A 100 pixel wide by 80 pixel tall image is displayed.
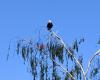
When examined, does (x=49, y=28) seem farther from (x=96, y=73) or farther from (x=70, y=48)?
(x=96, y=73)

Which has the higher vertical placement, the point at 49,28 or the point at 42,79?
the point at 49,28

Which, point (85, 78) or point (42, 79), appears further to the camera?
point (42, 79)

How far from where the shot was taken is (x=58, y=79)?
19547mm

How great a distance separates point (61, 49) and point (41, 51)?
0.68 meters

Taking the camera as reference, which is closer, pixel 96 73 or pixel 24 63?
pixel 24 63

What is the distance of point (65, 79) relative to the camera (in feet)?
63.2

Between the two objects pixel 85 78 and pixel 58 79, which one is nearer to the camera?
pixel 85 78

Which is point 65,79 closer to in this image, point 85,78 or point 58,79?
point 58,79

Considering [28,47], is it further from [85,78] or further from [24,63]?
[85,78]

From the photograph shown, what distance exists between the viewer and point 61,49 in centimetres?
1891

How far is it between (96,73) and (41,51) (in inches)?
83.5

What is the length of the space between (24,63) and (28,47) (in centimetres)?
96

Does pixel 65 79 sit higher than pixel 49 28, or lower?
lower

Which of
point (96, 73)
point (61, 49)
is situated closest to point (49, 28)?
point (61, 49)
